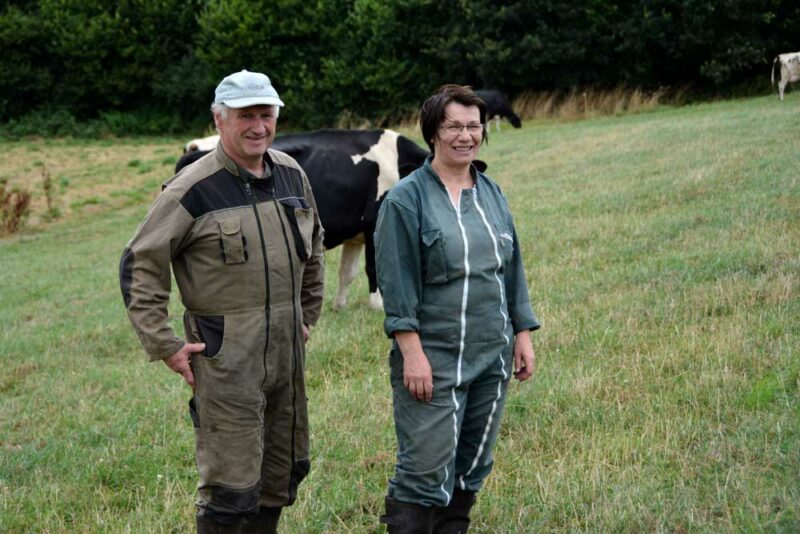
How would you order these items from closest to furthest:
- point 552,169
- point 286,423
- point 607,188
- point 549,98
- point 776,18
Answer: point 286,423 < point 607,188 < point 552,169 < point 776,18 < point 549,98

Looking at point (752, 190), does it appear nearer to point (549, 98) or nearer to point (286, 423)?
point (286, 423)

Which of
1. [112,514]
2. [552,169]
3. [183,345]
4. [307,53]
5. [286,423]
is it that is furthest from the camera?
[307,53]

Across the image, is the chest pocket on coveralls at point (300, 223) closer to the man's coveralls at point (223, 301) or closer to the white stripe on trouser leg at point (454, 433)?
the man's coveralls at point (223, 301)

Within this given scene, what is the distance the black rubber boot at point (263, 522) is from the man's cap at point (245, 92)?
1651mm

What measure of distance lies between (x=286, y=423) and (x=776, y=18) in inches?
1206

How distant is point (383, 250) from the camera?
3473 millimetres

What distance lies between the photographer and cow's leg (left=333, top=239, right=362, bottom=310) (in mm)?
9055

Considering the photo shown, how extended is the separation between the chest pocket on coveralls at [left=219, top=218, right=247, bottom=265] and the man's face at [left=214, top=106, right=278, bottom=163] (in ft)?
0.96

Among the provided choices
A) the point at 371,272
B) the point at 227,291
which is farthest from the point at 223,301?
the point at 371,272

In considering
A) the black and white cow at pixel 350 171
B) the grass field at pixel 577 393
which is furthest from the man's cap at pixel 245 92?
the black and white cow at pixel 350 171

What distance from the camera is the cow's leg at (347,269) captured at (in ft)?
29.7

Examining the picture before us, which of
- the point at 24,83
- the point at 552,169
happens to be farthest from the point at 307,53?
the point at 552,169

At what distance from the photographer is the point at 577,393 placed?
17.2ft

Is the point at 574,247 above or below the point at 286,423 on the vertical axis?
below
